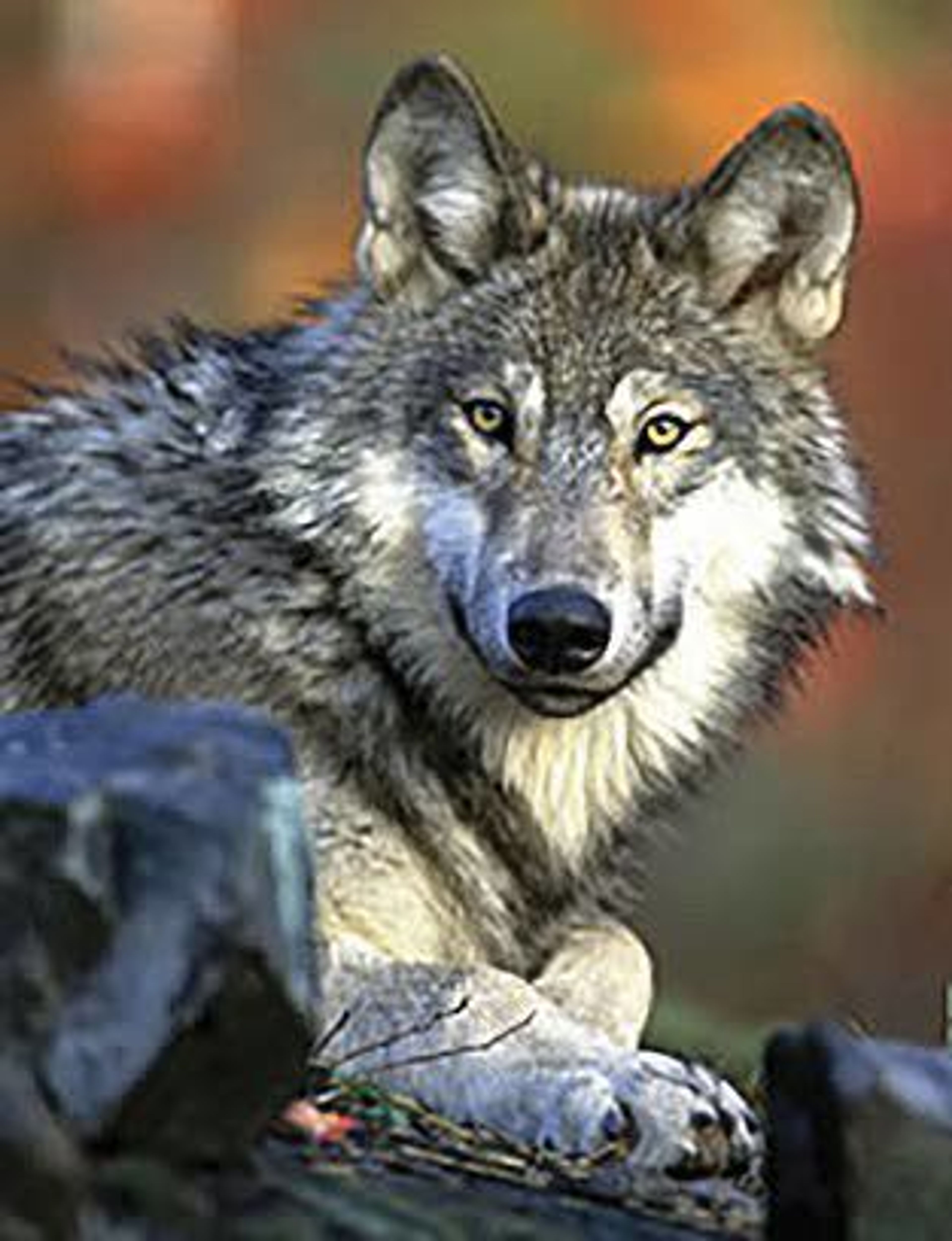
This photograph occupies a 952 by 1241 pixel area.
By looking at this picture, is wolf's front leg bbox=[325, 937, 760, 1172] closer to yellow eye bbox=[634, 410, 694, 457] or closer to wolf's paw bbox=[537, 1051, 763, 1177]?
wolf's paw bbox=[537, 1051, 763, 1177]

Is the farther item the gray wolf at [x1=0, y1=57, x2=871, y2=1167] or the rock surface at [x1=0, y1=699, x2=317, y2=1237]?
the gray wolf at [x1=0, y1=57, x2=871, y2=1167]

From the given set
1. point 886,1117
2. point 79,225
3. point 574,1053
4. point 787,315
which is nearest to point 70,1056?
point 886,1117

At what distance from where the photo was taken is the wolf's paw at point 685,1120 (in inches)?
143

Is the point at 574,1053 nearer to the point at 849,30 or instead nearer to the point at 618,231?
the point at 618,231

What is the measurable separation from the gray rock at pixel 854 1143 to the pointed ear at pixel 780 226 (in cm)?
236

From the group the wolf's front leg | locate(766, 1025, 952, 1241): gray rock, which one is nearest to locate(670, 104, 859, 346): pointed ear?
the wolf's front leg

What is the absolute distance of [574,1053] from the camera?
3971 millimetres

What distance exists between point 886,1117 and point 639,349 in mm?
2231

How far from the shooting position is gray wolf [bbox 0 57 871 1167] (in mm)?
4512

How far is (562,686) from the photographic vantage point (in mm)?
4316

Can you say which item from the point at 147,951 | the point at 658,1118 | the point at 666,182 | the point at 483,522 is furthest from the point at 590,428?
A: the point at 666,182

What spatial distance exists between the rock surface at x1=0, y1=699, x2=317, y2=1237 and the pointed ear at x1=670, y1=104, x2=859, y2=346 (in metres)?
2.51

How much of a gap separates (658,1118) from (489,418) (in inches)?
57.5

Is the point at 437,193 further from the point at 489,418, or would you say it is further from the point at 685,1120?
the point at 685,1120
